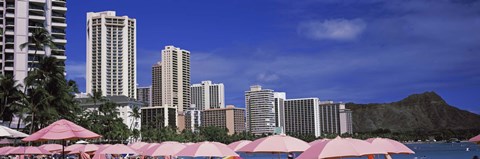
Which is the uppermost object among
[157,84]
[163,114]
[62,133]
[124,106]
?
[157,84]

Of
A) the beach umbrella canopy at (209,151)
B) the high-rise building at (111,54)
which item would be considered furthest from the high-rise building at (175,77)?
the beach umbrella canopy at (209,151)

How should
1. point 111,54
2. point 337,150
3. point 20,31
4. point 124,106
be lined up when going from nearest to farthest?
1. point 337,150
2. point 20,31
3. point 124,106
4. point 111,54

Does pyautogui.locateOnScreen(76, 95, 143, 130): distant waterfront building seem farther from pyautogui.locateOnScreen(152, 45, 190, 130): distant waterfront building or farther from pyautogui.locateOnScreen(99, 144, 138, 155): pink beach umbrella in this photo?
pyautogui.locateOnScreen(99, 144, 138, 155): pink beach umbrella

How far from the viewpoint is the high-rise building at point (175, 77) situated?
175500 millimetres

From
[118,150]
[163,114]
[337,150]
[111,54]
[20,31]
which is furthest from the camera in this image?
[163,114]

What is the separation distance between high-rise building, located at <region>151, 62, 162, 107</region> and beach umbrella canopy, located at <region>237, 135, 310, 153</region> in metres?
166

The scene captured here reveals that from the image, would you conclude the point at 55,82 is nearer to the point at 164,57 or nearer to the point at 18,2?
the point at 18,2

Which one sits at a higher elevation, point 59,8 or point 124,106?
point 59,8

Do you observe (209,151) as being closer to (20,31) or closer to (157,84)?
(20,31)

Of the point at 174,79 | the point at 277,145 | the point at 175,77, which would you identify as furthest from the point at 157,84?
the point at 277,145

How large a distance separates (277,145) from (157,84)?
170 m

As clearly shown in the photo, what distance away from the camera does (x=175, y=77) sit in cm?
17938

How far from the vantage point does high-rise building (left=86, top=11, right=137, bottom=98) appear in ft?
427

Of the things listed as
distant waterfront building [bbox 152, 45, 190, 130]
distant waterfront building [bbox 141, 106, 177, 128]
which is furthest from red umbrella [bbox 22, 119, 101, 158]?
distant waterfront building [bbox 152, 45, 190, 130]
